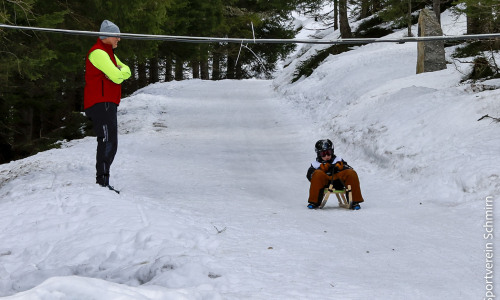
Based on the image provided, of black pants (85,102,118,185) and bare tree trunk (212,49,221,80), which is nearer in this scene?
black pants (85,102,118,185)

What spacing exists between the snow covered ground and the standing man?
21.2 inches

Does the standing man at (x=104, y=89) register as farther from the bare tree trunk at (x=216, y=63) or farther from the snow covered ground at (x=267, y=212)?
the bare tree trunk at (x=216, y=63)

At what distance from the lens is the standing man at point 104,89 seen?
6469 millimetres

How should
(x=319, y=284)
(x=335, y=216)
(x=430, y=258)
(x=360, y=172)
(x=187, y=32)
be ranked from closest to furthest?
(x=319, y=284) < (x=430, y=258) < (x=335, y=216) < (x=360, y=172) < (x=187, y=32)

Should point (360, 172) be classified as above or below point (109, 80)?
below

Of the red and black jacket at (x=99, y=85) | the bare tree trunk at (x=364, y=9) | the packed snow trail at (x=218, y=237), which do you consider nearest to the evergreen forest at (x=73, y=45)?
the bare tree trunk at (x=364, y=9)

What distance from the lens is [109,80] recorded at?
6.70 metres

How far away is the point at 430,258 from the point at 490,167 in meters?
2.88


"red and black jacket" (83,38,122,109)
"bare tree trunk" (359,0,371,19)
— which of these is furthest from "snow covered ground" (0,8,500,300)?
"bare tree trunk" (359,0,371,19)

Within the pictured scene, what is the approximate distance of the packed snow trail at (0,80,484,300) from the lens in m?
3.75

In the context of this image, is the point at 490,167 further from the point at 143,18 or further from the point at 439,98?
the point at 143,18

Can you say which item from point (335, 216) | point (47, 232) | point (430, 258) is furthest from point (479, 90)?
point (47, 232)

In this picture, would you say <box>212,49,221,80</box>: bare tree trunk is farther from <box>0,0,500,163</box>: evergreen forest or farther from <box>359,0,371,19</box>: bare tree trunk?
<box>359,0,371,19</box>: bare tree trunk

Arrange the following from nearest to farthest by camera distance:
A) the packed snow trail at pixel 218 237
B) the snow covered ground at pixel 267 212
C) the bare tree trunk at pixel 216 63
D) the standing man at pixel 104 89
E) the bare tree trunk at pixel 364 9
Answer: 1. the packed snow trail at pixel 218 237
2. the snow covered ground at pixel 267 212
3. the standing man at pixel 104 89
4. the bare tree trunk at pixel 364 9
5. the bare tree trunk at pixel 216 63
